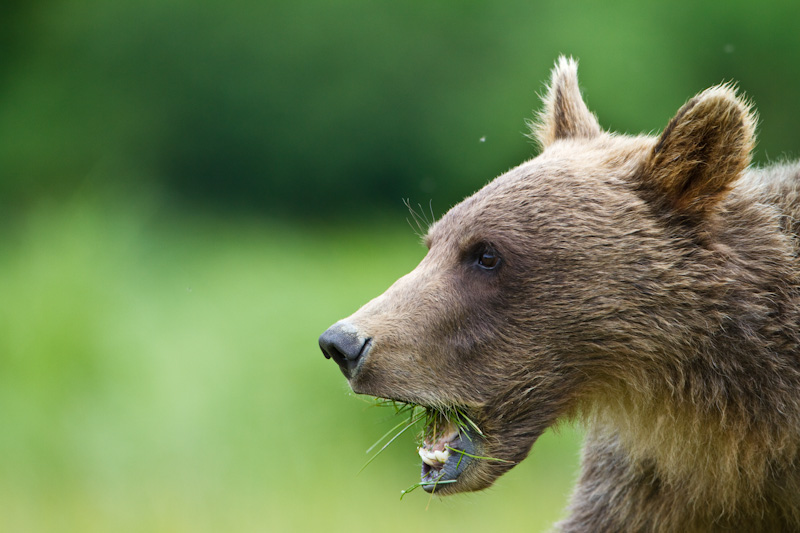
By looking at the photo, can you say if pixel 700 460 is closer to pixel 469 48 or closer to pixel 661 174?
pixel 661 174

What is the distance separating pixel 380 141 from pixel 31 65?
5.43 metres

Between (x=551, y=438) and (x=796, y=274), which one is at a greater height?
(x=796, y=274)

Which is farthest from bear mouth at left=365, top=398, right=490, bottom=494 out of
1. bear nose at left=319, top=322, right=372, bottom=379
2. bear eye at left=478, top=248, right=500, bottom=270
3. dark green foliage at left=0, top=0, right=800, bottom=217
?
dark green foliage at left=0, top=0, right=800, bottom=217

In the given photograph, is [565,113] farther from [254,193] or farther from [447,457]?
[254,193]

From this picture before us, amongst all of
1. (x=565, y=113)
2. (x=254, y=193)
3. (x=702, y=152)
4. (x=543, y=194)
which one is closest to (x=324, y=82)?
(x=254, y=193)

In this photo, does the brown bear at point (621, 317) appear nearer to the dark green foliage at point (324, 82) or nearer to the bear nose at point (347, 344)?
the bear nose at point (347, 344)

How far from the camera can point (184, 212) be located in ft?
48.6

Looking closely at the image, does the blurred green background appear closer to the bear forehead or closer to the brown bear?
the brown bear

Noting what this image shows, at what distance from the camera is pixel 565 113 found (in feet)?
15.7

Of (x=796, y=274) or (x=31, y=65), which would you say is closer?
(x=796, y=274)

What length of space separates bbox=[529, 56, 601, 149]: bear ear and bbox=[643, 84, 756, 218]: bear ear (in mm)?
796

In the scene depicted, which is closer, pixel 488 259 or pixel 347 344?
pixel 347 344

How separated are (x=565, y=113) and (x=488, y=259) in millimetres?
1201

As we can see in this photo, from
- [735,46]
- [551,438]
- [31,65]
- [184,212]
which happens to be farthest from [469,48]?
[551,438]
